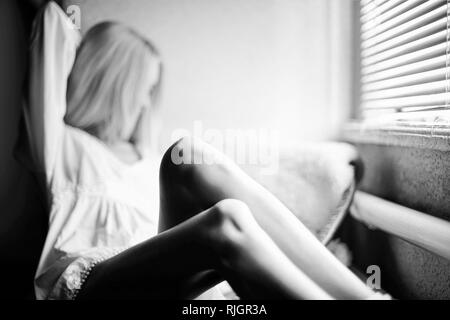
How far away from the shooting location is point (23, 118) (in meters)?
1.07

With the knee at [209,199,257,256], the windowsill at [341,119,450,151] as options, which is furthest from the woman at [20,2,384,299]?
the windowsill at [341,119,450,151]

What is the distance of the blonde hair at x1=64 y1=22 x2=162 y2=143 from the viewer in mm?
1135

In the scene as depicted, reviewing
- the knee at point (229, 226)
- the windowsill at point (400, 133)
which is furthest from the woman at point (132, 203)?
the windowsill at point (400, 133)

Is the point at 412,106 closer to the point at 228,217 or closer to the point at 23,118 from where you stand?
the point at 228,217

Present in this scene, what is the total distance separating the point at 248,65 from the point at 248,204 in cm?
48

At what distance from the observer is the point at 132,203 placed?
1.08m

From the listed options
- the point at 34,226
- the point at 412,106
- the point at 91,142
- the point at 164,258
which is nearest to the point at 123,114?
the point at 91,142

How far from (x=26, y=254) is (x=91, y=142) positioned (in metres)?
0.32

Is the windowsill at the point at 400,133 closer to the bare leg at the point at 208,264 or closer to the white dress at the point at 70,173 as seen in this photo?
the bare leg at the point at 208,264

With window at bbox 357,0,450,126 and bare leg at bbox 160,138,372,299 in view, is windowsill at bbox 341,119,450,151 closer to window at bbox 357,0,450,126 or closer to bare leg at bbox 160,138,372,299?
window at bbox 357,0,450,126

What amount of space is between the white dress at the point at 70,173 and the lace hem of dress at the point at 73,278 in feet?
0.36

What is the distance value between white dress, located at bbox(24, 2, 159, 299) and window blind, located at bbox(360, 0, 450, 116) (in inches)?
24.1

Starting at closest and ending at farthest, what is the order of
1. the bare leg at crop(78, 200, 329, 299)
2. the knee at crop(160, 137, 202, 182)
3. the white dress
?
the bare leg at crop(78, 200, 329, 299), the knee at crop(160, 137, 202, 182), the white dress
